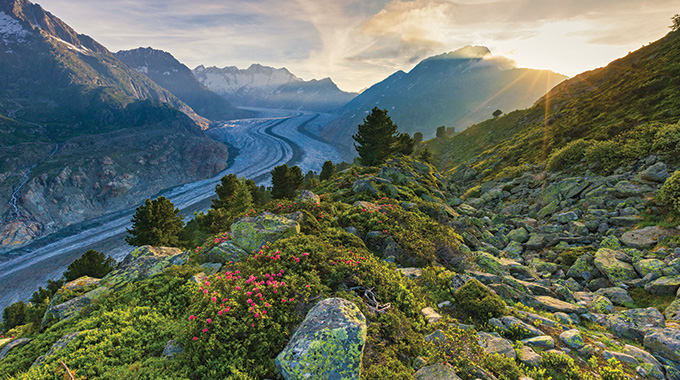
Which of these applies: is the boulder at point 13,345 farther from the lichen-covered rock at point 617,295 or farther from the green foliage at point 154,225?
the lichen-covered rock at point 617,295

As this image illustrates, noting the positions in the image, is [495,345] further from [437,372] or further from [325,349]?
[325,349]

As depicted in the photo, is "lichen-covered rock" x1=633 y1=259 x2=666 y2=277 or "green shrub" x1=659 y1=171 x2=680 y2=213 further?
"green shrub" x1=659 y1=171 x2=680 y2=213

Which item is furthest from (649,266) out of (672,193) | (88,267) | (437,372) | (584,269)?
(88,267)

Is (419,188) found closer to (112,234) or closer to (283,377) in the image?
(283,377)

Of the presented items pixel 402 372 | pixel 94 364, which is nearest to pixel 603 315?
pixel 402 372

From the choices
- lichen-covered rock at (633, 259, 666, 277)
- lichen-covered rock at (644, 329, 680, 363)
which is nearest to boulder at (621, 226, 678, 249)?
lichen-covered rock at (633, 259, 666, 277)

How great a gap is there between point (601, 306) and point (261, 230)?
14.7m

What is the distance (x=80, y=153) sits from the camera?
11319cm

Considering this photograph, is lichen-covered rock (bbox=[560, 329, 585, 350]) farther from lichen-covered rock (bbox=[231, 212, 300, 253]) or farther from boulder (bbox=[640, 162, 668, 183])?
boulder (bbox=[640, 162, 668, 183])

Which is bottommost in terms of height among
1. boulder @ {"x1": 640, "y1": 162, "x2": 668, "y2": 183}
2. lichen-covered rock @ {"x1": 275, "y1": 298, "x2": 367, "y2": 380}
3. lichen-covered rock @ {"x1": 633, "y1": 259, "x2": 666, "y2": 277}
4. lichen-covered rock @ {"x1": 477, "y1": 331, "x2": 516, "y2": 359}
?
lichen-covered rock @ {"x1": 633, "y1": 259, "x2": 666, "y2": 277}

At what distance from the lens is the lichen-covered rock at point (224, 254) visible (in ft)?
35.8

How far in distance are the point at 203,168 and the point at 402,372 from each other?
489 ft

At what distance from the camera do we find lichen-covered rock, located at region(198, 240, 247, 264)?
10.9 m

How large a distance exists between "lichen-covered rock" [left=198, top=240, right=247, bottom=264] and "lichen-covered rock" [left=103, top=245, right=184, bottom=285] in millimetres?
1511
